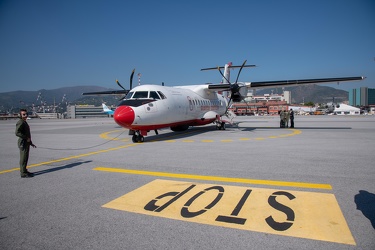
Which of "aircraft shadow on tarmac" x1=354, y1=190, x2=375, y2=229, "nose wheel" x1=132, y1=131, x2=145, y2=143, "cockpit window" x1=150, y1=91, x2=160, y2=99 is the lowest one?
"aircraft shadow on tarmac" x1=354, y1=190, x2=375, y2=229

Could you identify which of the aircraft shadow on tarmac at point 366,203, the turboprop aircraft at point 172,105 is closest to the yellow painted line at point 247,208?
the aircraft shadow on tarmac at point 366,203

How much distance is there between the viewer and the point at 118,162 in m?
7.70

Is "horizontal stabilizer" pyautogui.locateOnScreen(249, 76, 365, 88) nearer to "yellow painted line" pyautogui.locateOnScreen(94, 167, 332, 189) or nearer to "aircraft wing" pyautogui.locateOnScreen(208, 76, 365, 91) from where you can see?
"aircraft wing" pyautogui.locateOnScreen(208, 76, 365, 91)

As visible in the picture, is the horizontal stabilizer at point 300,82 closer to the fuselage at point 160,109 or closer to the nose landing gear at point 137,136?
the fuselage at point 160,109

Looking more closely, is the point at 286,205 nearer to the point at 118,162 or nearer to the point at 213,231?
the point at 213,231

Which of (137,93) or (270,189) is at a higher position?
(137,93)

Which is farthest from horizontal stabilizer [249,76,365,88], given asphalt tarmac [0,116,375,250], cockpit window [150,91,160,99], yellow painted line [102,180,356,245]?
yellow painted line [102,180,356,245]

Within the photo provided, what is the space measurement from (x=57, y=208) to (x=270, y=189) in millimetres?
4112

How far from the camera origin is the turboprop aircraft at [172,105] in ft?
39.0

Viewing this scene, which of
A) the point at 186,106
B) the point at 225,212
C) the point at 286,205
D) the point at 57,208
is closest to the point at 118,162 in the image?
the point at 57,208

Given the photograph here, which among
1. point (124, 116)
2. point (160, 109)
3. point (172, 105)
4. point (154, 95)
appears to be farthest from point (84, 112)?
point (124, 116)

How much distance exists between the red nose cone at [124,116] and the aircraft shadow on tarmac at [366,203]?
9423 mm

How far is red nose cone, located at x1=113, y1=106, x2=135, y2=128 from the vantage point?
11180 millimetres

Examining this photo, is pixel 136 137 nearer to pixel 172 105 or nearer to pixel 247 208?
pixel 172 105
